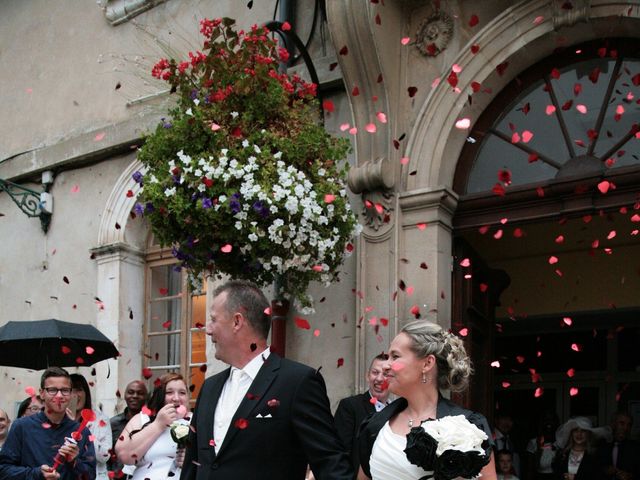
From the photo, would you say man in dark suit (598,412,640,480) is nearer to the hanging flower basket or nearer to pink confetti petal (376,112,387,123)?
the hanging flower basket

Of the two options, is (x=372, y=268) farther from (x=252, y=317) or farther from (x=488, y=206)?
(x=252, y=317)

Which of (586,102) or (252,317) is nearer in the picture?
(252,317)

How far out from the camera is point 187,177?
25.0ft

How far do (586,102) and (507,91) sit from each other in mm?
704

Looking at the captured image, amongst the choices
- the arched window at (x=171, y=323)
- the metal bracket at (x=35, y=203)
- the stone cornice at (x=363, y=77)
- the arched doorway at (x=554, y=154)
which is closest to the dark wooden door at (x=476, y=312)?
the arched doorway at (x=554, y=154)

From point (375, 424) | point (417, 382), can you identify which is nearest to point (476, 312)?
point (375, 424)

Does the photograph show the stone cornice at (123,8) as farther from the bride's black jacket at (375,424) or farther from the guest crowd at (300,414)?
the bride's black jacket at (375,424)

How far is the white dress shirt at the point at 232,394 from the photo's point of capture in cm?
479

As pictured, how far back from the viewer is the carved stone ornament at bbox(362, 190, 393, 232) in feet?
28.6

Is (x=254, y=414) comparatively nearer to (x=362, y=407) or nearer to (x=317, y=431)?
(x=317, y=431)

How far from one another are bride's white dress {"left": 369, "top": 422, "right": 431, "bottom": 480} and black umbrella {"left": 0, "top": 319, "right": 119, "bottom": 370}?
15.6ft

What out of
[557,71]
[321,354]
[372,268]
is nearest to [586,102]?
[557,71]

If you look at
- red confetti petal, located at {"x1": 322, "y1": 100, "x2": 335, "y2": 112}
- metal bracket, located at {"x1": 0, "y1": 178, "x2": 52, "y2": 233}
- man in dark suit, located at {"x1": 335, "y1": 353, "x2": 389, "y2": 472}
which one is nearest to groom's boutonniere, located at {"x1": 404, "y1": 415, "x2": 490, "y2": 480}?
man in dark suit, located at {"x1": 335, "y1": 353, "x2": 389, "y2": 472}

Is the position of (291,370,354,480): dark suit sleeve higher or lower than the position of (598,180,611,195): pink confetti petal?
lower
